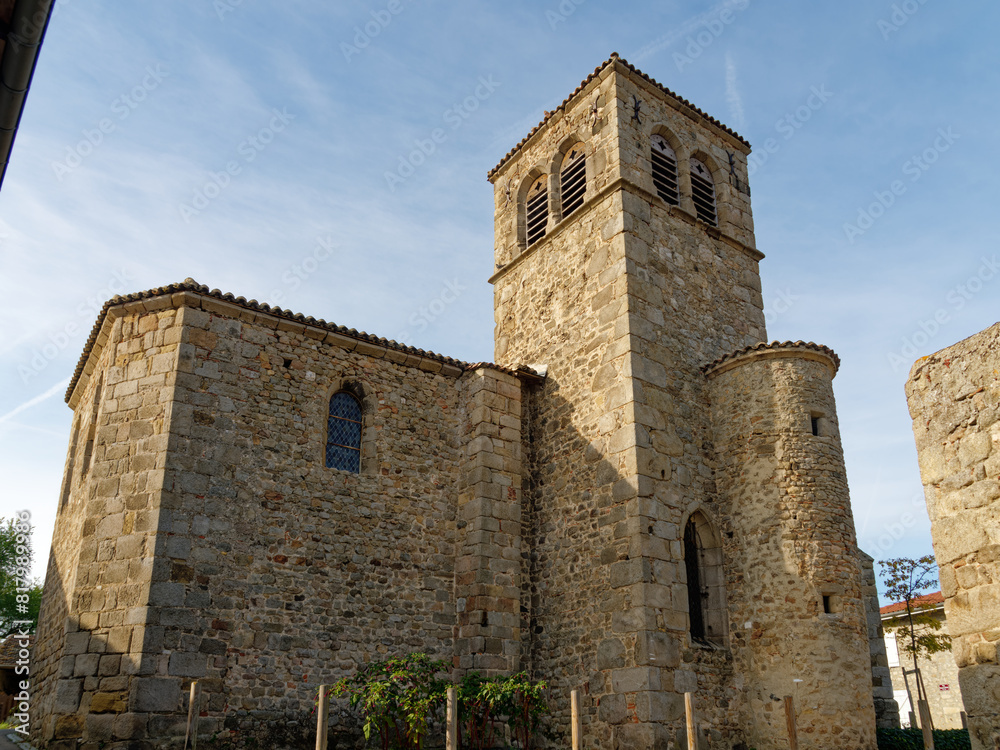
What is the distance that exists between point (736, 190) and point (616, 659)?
33.7ft

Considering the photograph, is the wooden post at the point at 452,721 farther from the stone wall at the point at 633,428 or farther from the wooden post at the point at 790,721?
the wooden post at the point at 790,721

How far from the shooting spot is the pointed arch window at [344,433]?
40.5 ft

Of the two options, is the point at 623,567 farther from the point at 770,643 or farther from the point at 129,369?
the point at 129,369

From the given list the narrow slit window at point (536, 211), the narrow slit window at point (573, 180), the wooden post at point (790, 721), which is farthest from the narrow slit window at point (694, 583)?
the narrow slit window at point (536, 211)

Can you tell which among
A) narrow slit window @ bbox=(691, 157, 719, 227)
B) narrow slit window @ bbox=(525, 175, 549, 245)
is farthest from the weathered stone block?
narrow slit window @ bbox=(691, 157, 719, 227)

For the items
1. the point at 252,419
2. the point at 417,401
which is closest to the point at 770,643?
the point at 417,401

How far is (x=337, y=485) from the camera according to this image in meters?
12.0

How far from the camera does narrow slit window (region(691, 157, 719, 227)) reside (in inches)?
621

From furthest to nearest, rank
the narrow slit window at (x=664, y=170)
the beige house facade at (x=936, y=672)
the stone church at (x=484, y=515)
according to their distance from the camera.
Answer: the beige house facade at (x=936, y=672)
the narrow slit window at (x=664, y=170)
the stone church at (x=484, y=515)

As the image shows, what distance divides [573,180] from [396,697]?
10117 millimetres

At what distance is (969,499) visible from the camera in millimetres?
4809

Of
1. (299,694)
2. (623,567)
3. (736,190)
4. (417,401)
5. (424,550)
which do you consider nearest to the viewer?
(299,694)

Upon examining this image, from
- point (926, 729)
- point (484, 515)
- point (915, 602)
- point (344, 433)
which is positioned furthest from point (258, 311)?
point (915, 602)

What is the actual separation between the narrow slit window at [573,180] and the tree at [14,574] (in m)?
22.6
